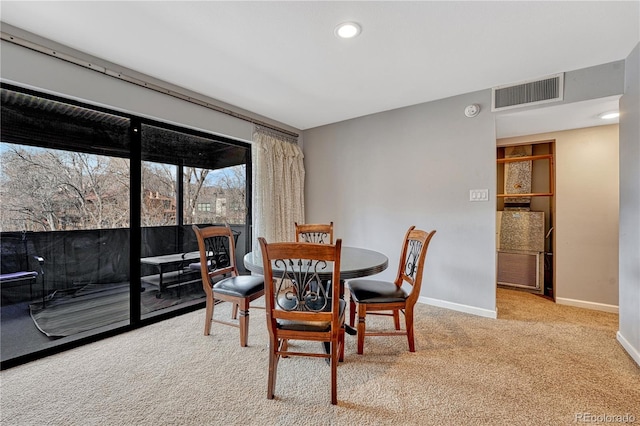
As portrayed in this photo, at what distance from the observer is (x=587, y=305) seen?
121 inches

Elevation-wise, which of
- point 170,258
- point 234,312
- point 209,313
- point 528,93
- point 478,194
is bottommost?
point 234,312

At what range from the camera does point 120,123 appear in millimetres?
2480

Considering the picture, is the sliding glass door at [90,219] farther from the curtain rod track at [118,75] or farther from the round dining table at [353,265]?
the round dining table at [353,265]

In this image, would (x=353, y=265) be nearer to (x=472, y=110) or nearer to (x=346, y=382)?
(x=346, y=382)

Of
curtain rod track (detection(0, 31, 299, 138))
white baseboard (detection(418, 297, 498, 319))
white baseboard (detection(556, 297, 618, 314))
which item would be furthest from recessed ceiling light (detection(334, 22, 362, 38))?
white baseboard (detection(556, 297, 618, 314))

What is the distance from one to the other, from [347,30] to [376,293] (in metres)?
1.92

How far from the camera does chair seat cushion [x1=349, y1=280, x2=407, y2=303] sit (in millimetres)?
1984

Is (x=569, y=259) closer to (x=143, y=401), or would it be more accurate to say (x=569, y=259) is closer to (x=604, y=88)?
(x=604, y=88)

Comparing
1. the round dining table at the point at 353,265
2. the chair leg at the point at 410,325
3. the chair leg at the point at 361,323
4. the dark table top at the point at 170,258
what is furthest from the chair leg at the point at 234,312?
the chair leg at the point at 410,325

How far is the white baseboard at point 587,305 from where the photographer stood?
2.93m

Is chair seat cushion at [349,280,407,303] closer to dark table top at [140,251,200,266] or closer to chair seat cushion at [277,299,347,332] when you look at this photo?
chair seat cushion at [277,299,347,332]

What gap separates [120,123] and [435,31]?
2777 millimetres

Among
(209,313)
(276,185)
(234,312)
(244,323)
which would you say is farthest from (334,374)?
(276,185)

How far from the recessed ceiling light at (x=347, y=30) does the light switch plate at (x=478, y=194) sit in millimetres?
2010
